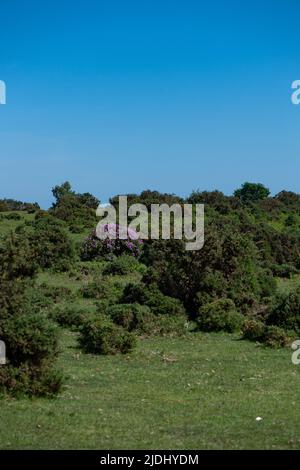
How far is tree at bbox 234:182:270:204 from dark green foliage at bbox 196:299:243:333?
61998 millimetres

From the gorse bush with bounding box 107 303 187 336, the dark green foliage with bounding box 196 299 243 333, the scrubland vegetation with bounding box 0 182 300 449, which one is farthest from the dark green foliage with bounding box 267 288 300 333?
the gorse bush with bounding box 107 303 187 336

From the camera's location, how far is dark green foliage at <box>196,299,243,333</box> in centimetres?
2053

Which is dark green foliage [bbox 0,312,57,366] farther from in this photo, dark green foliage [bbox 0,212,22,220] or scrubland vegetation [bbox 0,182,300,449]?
dark green foliage [bbox 0,212,22,220]

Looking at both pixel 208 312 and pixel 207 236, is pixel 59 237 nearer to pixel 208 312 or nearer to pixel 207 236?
pixel 207 236

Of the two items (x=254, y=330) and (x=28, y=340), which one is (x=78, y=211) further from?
(x=28, y=340)

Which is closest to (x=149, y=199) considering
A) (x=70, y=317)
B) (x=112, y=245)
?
(x=112, y=245)

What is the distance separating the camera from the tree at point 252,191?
82.7 m

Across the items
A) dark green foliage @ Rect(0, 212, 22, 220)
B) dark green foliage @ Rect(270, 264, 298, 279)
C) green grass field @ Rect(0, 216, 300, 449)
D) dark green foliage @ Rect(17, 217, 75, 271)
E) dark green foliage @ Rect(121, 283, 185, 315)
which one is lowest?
green grass field @ Rect(0, 216, 300, 449)

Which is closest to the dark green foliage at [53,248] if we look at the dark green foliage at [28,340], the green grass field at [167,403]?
the green grass field at [167,403]

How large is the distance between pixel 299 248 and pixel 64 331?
2269cm

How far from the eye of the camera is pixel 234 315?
20.8 m

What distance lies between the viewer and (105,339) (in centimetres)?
1727

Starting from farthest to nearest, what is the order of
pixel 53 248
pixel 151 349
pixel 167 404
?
pixel 53 248, pixel 151 349, pixel 167 404

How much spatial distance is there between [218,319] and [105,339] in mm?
4563
